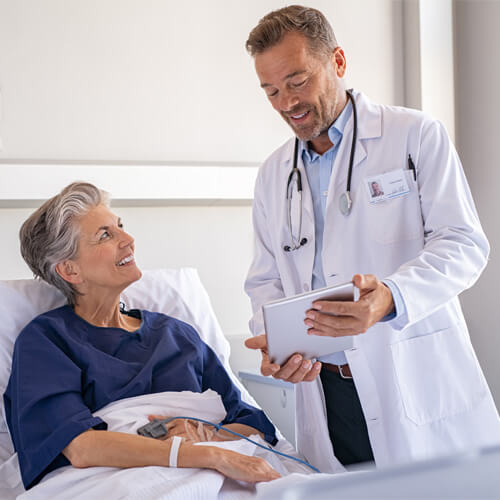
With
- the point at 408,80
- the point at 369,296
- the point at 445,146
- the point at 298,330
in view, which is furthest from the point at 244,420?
the point at 408,80

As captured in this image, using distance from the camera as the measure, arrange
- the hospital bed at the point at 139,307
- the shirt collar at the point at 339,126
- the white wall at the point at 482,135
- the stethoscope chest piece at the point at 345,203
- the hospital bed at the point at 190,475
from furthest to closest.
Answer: the white wall at the point at 482,135 < the shirt collar at the point at 339,126 < the stethoscope chest piece at the point at 345,203 < the hospital bed at the point at 139,307 < the hospital bed at the point at 190,475

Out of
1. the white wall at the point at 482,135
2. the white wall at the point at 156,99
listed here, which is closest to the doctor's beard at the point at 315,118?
the white wall at the point at 156,99

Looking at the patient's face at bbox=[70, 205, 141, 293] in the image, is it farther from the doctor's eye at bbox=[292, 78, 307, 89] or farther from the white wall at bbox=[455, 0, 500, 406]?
the white wall at bbox=[455, 0, 500, 406]

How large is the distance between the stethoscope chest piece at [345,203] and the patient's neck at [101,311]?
0.77 metres

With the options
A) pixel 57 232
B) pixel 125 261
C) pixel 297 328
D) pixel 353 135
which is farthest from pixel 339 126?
pixel 57 232

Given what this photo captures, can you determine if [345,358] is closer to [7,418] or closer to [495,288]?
[7,418]

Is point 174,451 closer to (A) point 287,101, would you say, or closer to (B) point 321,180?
(B) point 321,180

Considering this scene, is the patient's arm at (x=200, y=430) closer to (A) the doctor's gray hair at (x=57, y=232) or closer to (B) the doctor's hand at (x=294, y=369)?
(B) the doctor's hand at (x=294, y=369)

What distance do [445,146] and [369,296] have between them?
517mm

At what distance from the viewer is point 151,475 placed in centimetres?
145

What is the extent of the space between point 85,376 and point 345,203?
33.7 inches

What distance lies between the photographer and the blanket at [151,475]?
1.39 m

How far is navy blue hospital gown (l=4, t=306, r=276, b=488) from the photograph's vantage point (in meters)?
1.61

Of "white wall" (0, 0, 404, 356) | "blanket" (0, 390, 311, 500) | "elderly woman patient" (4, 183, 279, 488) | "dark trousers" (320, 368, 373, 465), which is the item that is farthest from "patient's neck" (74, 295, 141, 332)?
"dark trousers" (320, 368, 373, 465)
